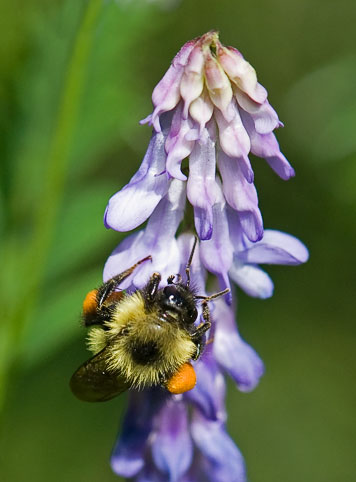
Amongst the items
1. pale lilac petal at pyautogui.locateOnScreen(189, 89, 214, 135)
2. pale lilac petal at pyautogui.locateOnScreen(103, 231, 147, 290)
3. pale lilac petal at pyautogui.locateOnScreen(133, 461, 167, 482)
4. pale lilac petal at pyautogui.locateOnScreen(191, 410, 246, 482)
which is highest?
pale lilac petal at pyautogui.locateOnScreen(189, 89, 214, 135)

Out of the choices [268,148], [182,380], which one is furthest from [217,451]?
[268,148]

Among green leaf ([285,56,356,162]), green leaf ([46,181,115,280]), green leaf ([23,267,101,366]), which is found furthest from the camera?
green leaf ([285,56,356,162])

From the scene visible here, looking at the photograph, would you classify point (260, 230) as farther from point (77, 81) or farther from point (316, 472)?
point (316, 472)

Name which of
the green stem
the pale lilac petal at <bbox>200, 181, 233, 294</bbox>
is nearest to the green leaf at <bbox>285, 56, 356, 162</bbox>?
the green stem

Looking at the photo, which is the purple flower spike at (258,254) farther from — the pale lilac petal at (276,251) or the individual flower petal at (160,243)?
the individual flower petal at (160,243)

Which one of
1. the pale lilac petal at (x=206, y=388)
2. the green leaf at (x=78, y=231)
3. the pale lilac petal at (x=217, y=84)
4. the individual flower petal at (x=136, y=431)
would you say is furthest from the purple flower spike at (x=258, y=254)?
the green leaf at (x=78, y=231)

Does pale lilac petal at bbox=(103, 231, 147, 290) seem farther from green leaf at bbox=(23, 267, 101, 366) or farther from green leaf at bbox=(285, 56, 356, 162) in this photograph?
green leaf at bbox=(285, 56, 356, 162)
